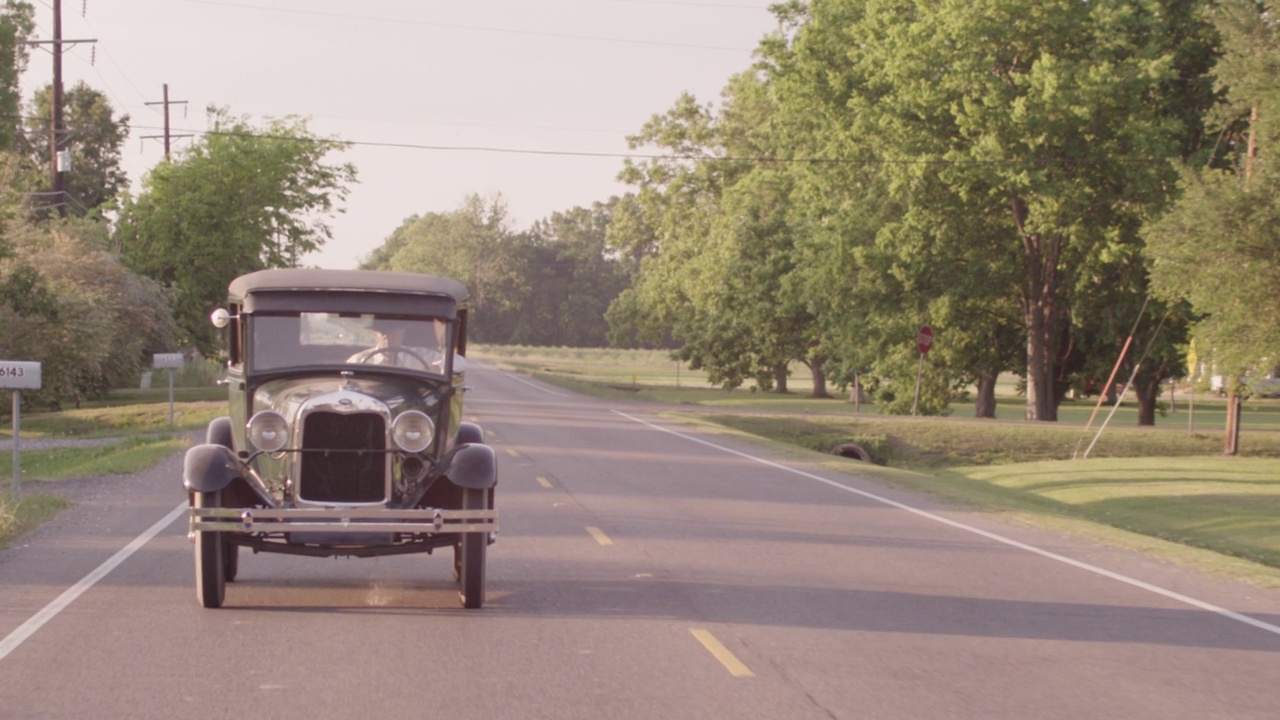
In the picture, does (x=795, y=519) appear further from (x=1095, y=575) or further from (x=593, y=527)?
(x=1095, y=575)

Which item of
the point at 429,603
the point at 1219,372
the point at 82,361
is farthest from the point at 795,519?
the point at 82,361

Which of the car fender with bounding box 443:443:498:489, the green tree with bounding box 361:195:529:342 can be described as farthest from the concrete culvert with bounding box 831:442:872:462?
the green tree with bounding box 361:195:529:342

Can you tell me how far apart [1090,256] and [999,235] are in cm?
462

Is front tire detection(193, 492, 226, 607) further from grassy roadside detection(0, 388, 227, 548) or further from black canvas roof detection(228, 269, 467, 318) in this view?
grassy roadside detection(0, 388, 227, 548)

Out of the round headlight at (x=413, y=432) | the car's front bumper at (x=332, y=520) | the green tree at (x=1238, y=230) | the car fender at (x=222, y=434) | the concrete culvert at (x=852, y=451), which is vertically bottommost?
the concrete culvert at (x=852, y=451)

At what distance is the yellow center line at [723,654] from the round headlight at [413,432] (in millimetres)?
2377

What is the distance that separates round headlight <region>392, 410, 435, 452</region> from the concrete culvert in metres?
26.2

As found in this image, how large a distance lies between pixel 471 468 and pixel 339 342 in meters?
1.59

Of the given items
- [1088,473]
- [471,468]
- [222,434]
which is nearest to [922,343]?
[1088,473]

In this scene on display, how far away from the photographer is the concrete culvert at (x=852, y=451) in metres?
35.3

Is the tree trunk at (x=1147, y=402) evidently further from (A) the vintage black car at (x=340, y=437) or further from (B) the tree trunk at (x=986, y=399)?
(A) the vintage black car at (x=340, y=437)

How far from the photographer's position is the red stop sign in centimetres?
4188

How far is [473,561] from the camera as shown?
962 centimetres

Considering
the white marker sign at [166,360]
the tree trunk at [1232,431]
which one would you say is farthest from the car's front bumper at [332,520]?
the tree trunk at [1232,431]
